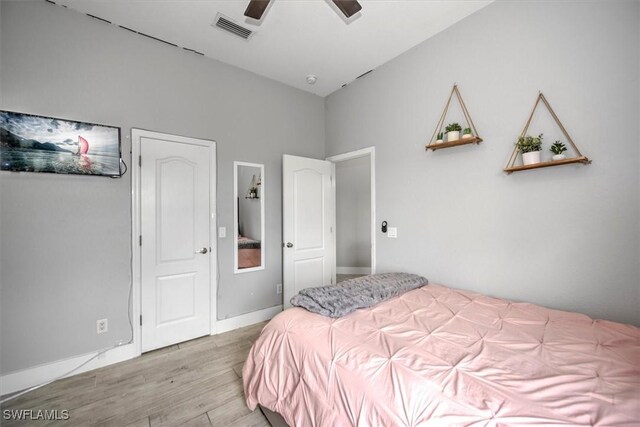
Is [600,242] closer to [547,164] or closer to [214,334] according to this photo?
[547,164]

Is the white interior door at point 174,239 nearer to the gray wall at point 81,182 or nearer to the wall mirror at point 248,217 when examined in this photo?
the gray wall at point 81,182

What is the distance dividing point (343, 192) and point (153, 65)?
3.77 meters

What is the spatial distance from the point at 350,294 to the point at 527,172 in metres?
Answer: 1.58

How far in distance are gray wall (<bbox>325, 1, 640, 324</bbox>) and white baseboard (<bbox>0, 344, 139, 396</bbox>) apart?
2712 mm

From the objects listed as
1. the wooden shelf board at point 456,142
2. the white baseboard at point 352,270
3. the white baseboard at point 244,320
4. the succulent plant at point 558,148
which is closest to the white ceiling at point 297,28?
the wooden shelf board at point 456,142

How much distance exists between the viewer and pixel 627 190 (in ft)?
5.07

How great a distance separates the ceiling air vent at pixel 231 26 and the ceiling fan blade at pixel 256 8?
762 millimetres

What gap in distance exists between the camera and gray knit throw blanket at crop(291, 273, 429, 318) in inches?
63.5

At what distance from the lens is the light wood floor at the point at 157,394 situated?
1.65 metres

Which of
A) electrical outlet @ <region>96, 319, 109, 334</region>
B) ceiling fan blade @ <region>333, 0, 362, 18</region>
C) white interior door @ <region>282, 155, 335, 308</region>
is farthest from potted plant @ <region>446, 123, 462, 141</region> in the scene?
electrical outlet @ <region>96, 319, 109, 334</region>

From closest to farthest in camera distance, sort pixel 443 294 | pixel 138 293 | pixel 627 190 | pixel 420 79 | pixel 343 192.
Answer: pixel 627 190 < pixel 443 294 < pixel 138 293 < pixel 420 79 < pixel 343 192

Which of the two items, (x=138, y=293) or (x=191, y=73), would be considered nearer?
(x=138, y=293)

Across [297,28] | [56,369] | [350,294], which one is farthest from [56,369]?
[297,28]

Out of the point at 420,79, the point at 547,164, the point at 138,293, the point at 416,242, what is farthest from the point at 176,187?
the point at 547,164
